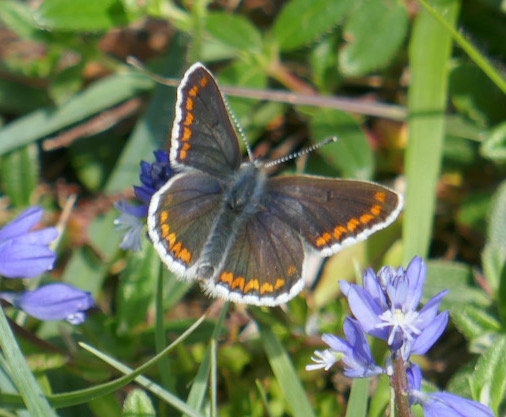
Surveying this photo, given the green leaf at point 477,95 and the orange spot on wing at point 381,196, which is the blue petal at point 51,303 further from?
the green leaf at point 477,95

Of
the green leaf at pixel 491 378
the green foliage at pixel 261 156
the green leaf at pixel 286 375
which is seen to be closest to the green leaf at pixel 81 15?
the green foliage at pixel 261 156

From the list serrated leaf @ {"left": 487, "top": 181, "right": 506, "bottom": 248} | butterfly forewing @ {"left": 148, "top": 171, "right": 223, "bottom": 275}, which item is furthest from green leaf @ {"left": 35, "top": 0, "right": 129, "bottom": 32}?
serrated leaf @ {"left": 487, "top": 181, "right": 506, "bottom": 248}

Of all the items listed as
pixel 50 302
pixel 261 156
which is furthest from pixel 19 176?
pixel 50 302

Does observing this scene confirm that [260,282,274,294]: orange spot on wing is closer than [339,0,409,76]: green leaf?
Yes

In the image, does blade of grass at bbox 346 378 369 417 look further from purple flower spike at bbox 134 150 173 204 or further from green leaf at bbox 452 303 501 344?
purple flower spike at bbox 134 150 173 204

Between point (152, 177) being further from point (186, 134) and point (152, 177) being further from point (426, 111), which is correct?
point (426, 111)
